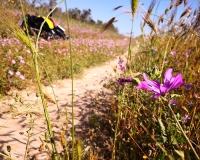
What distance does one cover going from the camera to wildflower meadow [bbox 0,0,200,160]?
0.78 metres

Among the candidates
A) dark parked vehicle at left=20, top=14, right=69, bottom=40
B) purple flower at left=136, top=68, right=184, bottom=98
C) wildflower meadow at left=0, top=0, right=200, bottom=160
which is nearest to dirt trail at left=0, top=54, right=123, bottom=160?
wildflower meadow at left=0, top=0, right=200, bottom=160

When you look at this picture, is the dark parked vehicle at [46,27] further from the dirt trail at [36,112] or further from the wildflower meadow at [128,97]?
the dirt trail at [36,112]

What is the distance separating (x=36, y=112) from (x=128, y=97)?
1.22 m

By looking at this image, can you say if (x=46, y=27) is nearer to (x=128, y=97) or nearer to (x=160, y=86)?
(x=128, y=97)

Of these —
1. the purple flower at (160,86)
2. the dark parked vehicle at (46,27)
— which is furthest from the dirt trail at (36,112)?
the dark parked vehicle at (46,27)

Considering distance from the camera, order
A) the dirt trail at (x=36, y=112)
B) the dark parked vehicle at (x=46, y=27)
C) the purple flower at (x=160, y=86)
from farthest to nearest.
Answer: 1. the dark parked vehicle at (x=46, y=27)
2. the dirt trail at (x=36, y=112)
3. the purple flower at (x=160, y=86)

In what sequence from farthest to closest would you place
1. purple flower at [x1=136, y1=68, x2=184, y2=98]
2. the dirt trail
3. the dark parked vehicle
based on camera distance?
the dark parked vehicle → the dirt trail → purple flower at [x1=136, y1=68, x2=184, y2=98]

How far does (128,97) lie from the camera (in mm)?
1908

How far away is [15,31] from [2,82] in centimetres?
246

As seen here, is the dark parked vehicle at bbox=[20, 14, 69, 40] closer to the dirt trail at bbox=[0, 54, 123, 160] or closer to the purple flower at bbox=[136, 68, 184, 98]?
the dirt trail at bbox=[0, 54, 123, 160]

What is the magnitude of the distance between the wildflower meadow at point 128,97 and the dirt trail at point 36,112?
0.03m

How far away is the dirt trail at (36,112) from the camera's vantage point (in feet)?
5.24

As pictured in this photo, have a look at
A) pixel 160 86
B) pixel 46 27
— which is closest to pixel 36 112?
pixel 160 86

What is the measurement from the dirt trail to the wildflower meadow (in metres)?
0.03
